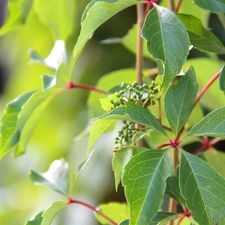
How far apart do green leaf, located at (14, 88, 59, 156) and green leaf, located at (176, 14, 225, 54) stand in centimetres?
24

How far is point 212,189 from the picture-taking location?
0.55 meters

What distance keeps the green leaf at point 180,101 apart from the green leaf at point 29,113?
0.23 metres

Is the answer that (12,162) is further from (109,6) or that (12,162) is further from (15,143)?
(109,6)

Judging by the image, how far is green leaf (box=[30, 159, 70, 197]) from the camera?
763 millimetres

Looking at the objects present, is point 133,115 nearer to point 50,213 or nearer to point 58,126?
point 50,213

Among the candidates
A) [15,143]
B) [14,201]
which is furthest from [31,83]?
[15,143]

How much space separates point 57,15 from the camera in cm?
94

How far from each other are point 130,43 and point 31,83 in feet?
2.92

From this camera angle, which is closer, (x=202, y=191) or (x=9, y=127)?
(x=202, y=191)

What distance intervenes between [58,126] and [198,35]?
1287mm

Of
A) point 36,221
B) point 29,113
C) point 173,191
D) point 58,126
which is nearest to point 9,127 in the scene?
point 29,113

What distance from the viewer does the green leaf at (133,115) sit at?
0.52m

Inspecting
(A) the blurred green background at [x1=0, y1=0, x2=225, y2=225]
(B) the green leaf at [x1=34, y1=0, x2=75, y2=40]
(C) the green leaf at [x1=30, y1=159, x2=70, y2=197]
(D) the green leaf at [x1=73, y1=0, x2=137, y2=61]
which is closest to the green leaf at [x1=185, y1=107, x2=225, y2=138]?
(D) the green leaf at [x1=73, y1=0, x2=137, y2=61]

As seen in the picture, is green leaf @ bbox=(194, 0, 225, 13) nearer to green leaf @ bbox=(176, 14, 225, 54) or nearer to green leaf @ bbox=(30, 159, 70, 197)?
green leaf @ bbox=(176, 14, 225, 54)
